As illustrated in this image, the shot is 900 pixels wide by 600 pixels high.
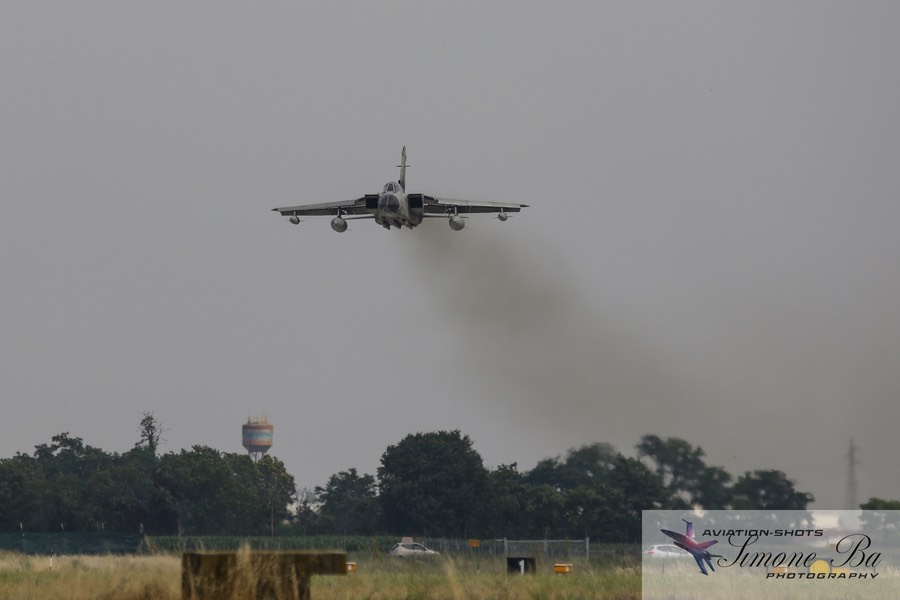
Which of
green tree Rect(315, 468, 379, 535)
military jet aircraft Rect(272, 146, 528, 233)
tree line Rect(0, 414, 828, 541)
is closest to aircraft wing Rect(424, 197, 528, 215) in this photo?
military jet aircraft Rect(272, 146, 528, 233)

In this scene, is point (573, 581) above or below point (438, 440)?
below

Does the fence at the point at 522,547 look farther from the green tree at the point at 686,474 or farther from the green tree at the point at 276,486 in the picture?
the green tree at the point at 276,486

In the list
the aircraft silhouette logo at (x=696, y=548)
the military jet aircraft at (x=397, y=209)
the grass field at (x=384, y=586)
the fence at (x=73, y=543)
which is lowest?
the fence at (x=73, y=543)

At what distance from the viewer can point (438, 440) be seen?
86.2 metres

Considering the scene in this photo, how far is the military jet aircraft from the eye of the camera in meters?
50.3

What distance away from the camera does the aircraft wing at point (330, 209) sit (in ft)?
177

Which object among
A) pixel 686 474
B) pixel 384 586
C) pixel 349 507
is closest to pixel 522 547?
pixel 686 474

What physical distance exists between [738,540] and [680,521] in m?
9.77

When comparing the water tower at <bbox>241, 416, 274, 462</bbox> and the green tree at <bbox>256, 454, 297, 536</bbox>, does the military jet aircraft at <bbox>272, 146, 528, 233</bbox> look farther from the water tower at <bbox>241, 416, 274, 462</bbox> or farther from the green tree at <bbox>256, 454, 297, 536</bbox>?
the water tower at <bbox>241, 416, 274, 462</bbox>

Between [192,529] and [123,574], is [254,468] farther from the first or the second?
[123,574]

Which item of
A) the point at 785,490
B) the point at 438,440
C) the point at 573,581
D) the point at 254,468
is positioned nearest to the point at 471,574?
the point at 573,581

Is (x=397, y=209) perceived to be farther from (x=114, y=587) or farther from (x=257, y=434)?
(x=257, y=434)

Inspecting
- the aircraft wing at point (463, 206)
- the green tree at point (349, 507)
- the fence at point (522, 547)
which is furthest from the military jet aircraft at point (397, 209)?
the green tree at point (349, 507)

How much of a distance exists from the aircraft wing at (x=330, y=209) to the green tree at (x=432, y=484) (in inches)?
952
